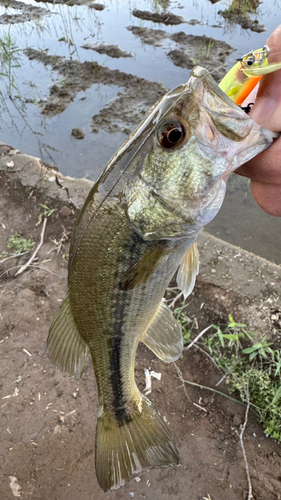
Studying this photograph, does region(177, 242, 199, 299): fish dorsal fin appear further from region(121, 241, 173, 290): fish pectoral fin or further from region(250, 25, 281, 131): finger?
region(250, 25, 281, 131): finger

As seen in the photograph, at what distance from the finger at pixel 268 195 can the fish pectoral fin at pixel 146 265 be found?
0.48m

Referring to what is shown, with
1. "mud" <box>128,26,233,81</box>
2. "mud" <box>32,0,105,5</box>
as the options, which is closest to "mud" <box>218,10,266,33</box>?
"mud" <box>128,26,233,81</box>

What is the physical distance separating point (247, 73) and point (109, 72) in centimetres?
742

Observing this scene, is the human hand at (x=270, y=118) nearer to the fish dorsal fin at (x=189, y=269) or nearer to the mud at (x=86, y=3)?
the fish dorsal fin at (x=189, y=269)

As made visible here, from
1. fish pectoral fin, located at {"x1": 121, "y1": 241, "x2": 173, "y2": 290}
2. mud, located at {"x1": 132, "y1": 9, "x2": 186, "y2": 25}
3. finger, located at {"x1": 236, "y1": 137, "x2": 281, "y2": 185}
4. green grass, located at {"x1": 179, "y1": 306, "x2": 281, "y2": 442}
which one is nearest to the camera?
finger, located at {"x1": 236, "y1": 137, "x2": 281, "y2": 185}

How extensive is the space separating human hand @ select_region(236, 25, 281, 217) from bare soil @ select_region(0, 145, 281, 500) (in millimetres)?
1855

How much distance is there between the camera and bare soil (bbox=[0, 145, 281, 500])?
7.63 ft

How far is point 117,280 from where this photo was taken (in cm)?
147

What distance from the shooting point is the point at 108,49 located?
8.51 metres

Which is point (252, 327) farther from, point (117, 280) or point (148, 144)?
point (148, 144)

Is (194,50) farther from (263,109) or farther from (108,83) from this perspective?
(263,109)

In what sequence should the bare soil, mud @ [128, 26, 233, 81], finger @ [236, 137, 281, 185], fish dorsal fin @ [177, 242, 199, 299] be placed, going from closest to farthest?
finger @ [236, 137, 281, 185] < fish dorsal fin @ [177, 242, 199, 299] < the bare soil < mud @ [128, 26, 233, 81]

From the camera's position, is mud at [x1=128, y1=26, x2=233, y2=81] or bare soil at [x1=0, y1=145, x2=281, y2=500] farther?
mud at [x1=128, y1=26, x2=233, y2=81]

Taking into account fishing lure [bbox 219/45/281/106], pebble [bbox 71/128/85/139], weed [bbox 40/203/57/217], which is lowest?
weed [bbox 40/203/57/217]
